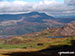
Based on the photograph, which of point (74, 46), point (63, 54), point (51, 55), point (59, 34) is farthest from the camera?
point (59, 34)

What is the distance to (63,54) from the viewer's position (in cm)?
5631

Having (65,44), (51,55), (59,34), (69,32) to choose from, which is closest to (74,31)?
(69,32)

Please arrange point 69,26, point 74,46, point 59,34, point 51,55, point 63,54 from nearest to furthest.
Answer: point 63,54 < point 51,55 < point 74,46 < point 59,34 < point 69,26

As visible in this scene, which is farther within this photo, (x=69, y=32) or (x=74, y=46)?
(x=69, y=32)

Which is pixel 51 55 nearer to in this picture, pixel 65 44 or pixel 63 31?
pixel 65 44

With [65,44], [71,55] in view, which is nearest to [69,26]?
[65,44]

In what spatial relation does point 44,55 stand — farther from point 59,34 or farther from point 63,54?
point 59,34

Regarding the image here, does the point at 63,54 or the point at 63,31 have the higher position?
the point at 63,54

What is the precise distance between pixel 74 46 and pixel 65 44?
5.63m

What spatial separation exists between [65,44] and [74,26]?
87.7m

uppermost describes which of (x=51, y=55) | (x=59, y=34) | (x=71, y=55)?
(x=71, y=55)

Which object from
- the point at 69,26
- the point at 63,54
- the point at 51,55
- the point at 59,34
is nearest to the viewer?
the point at 63,54

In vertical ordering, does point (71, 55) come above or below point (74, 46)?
above

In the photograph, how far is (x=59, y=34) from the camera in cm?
16712
